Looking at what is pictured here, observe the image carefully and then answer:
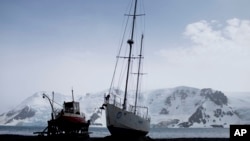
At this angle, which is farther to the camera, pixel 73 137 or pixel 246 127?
pixel 73 137

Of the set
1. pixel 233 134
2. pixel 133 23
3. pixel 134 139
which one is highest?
pixel 133 23

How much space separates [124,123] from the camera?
49.7m

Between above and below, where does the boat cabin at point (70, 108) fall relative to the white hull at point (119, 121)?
above

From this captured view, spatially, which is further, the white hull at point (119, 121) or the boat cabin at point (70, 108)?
the boat cabin at point (70, 108)

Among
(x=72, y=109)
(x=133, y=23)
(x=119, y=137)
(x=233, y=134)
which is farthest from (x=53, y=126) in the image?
(x=233, y=134)

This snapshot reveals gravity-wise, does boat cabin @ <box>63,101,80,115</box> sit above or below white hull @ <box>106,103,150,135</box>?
above

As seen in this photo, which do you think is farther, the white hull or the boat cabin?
the boat cabin

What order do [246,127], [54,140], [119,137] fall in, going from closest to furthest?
[246,127], [54,140], [119,137]

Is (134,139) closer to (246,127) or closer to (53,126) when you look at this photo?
(53,126)

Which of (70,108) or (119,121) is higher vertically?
(70,108)

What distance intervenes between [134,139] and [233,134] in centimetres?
3516

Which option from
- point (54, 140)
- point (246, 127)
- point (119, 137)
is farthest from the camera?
point (119, 137)

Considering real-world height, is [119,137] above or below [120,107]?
below

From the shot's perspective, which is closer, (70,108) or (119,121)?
(119,121)
